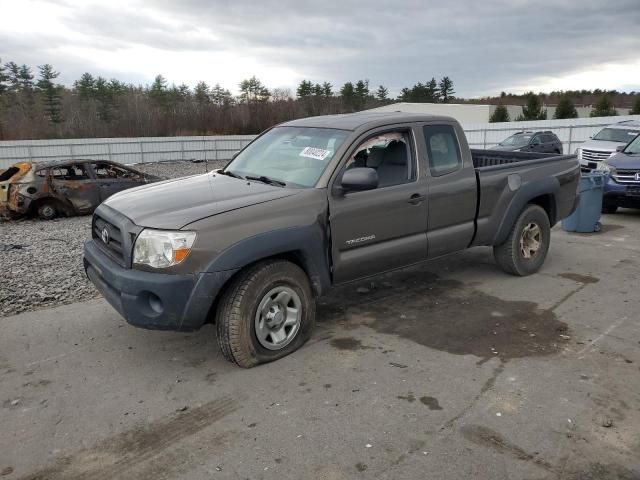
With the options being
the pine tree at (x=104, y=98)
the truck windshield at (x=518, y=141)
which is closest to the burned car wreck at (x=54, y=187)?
the truck windshield at (x=518, y=141)

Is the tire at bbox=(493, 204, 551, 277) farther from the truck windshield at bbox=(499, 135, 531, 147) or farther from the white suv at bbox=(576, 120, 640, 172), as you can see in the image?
the truck windshield at bbox=(499, 135, 531, 147)

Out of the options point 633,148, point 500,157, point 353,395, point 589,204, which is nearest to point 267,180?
point 353,395

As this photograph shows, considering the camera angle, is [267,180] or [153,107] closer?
[267,180]

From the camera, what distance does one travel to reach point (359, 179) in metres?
4.18

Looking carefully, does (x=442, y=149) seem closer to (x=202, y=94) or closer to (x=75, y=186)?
(x=75, y=186)

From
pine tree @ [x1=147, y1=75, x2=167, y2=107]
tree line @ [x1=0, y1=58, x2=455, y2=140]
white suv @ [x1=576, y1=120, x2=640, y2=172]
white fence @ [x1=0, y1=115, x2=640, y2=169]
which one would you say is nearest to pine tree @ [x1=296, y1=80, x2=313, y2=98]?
tree line @ [x1=0, y1=58, x2=455, y2=140]

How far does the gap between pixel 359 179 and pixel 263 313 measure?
130 cm

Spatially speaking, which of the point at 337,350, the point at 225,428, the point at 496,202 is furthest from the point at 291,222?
the point at 496,202

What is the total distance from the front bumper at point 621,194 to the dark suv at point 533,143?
1082 centimetres

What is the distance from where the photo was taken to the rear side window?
511 centimetres

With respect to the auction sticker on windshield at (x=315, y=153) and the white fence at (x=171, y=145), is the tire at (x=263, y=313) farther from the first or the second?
the white fence at (x=171, y=145)

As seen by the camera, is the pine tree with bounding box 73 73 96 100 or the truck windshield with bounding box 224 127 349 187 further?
the pine tree with bounding box 73 73 96 100

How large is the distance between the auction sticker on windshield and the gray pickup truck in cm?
1

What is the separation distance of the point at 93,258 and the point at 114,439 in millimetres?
1673
